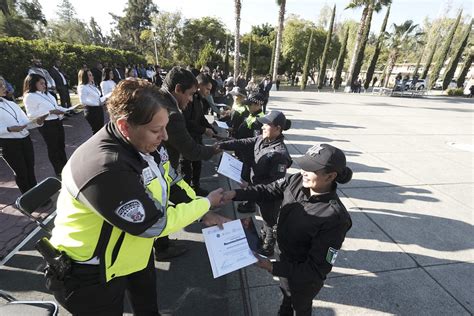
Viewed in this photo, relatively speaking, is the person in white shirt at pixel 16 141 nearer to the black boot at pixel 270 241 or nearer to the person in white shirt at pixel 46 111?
the person in white shirt at pixel 46 111

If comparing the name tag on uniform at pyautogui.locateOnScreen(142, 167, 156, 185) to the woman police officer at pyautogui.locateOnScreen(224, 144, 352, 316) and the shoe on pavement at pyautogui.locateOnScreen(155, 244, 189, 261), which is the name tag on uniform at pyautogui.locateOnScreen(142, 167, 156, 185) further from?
the shoe on pavement at pyautogui.locateOnScreen(155, 244, 189, 261)

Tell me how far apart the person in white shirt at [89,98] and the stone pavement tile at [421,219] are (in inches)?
219

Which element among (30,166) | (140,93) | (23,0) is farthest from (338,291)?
(23,0)

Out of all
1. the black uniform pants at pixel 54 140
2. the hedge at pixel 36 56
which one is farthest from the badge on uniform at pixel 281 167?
the hedge at pixel 36 56

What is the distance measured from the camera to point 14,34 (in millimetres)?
26203

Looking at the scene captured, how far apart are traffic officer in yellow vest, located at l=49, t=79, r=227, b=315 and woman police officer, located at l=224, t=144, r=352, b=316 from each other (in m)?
0.72

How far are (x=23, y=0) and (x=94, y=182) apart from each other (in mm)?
50098

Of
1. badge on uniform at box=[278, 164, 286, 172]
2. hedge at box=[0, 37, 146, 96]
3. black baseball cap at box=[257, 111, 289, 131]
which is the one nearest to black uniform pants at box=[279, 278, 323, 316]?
badge on uniform at box=[278, 164, 286, 172]

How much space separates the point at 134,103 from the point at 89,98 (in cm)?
537

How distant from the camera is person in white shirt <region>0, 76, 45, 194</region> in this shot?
3.54m

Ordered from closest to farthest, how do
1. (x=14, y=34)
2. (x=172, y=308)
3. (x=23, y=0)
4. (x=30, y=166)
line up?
1. (x=172, y=308)
2. (x=30, y=166)
3. (x=14, y=34)
4. (x=23, y=0)

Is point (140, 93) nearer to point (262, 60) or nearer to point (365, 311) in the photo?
point (365, 311)

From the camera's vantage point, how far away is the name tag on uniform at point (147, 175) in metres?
1.43

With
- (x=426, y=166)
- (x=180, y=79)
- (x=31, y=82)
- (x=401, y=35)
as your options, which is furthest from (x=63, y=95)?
(x=401, y=35)
